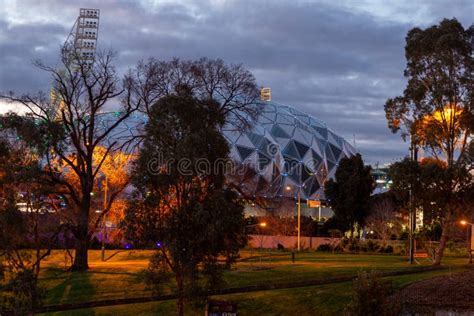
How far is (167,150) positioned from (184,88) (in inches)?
132

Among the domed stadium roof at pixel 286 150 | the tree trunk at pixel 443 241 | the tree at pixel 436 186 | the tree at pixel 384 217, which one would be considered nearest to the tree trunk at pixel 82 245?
the tree at pixel 436 186

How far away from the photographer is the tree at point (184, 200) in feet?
55.0

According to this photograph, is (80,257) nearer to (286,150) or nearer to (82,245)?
(82,245)

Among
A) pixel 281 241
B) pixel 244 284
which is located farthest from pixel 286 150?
pixel 244 284

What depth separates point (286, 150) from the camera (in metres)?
79.5

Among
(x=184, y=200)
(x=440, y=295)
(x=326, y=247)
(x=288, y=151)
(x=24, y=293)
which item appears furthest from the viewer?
(x=288, y=151)

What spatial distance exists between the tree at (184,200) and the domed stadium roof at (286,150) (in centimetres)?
4926

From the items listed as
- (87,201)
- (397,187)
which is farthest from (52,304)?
(397,187)

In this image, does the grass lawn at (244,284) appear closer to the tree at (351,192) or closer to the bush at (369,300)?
the bush at (369,300)

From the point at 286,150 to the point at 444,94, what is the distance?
1890 inches

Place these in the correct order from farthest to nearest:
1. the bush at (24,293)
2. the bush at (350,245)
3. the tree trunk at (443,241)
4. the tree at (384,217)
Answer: the tree at (384,217) < the bush at (350,245) < the tree trunk at (443,241) < the bush at (24,293)

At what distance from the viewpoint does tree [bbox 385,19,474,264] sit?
102 ft

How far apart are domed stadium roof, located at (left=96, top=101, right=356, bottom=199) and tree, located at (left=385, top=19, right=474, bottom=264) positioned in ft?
114

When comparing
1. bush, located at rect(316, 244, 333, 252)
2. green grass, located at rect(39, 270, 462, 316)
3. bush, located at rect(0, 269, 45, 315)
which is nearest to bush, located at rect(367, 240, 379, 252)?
bush, located at rect(316, 244, 333, 252)
